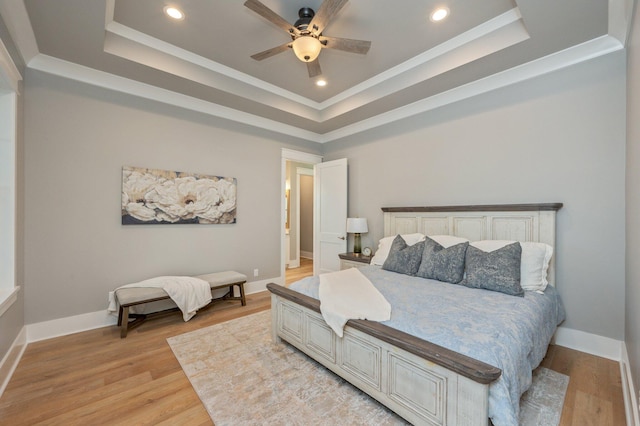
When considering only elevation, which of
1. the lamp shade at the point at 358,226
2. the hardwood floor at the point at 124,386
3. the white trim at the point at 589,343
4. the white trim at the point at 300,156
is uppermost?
the white trim at the point at 300,156

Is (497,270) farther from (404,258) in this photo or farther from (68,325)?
(68,325)

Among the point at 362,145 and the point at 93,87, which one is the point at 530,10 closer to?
the point at 362,145

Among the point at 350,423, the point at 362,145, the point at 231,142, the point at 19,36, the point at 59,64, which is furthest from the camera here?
the point at 362,145

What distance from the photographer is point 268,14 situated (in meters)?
2.03

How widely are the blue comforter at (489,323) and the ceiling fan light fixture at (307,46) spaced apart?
6.82 feet

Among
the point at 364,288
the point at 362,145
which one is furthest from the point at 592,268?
the point at 362,145

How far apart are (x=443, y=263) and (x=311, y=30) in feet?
8.14

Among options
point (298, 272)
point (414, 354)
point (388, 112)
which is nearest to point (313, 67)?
point (388, 112)

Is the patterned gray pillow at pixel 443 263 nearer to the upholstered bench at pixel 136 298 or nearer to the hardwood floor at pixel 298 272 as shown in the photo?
the upholstered bench at pixel 136 298

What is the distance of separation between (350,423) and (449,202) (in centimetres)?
273

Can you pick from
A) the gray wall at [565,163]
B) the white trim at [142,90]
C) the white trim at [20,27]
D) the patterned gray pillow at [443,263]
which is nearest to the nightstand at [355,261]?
the patterned gray pillow at [443,263]

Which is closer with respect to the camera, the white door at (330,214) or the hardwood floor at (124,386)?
the hardwood floor at (124,386)

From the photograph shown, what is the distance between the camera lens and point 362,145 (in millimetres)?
4520

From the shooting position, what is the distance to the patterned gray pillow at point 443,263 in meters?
2.62
